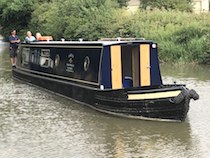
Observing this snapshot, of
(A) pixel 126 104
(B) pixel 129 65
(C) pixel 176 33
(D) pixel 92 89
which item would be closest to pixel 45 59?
(D) pixel 92 89

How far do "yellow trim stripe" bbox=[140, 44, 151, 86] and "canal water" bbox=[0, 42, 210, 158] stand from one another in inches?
50.5

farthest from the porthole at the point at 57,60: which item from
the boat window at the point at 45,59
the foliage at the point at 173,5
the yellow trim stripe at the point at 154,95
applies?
the foliage at the point at 173,5

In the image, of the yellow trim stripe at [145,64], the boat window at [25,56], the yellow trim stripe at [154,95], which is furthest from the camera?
the boat window at [25,56]

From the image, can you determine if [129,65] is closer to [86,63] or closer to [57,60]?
[86,63]

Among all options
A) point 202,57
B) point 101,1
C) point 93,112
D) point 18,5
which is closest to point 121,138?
point 93,112

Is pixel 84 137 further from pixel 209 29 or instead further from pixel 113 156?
pixel 209 29

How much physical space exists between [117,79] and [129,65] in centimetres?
67

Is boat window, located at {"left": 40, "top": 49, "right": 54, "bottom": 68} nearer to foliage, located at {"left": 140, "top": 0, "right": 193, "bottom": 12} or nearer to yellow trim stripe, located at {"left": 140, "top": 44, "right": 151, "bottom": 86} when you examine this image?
yellow trim stripe, located at {"left": 140, "top": 44, "right": 151, "bottom": 86}

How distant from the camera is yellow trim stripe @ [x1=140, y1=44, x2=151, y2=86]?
11.6m

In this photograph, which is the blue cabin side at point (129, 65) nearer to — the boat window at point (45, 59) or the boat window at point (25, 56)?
the boat window at point (45, 59)

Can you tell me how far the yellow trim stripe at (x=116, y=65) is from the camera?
444 inches

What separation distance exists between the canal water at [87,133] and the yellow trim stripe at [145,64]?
1.28 m

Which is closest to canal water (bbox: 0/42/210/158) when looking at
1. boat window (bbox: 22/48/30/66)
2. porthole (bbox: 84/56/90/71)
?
porthole (bbox: 84/56/90/71)

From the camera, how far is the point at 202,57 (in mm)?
20531
